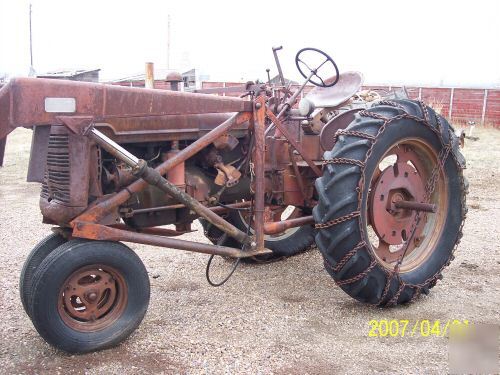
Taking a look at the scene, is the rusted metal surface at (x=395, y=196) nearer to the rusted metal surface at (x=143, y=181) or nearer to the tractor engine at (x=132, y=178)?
the tractor engine at (x=132, y=178)

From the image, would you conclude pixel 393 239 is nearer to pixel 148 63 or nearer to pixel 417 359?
pixel 417 359

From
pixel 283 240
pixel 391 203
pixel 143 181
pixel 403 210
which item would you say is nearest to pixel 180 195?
pixel 143 181

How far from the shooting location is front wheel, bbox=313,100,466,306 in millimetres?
3684

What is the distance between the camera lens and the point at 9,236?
6137 mm

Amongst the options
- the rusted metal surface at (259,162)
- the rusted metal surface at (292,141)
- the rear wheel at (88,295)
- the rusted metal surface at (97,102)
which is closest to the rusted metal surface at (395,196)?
the rusted metal surface at (292,141)

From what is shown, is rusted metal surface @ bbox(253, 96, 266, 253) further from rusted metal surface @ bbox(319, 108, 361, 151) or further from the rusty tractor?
rusted metal surface @ bbox(319, 108, 361, 151)

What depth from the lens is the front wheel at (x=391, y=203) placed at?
3684 mm

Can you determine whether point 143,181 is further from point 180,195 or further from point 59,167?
point 59,167

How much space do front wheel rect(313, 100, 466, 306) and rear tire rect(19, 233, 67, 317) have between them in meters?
1.68

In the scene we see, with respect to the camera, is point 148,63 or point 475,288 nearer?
point 475,288

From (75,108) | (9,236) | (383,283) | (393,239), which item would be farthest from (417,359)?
(9,236)

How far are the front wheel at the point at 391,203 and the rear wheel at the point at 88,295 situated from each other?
1.26 metres

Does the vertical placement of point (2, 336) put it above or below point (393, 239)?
below

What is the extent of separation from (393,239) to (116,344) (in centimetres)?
214
